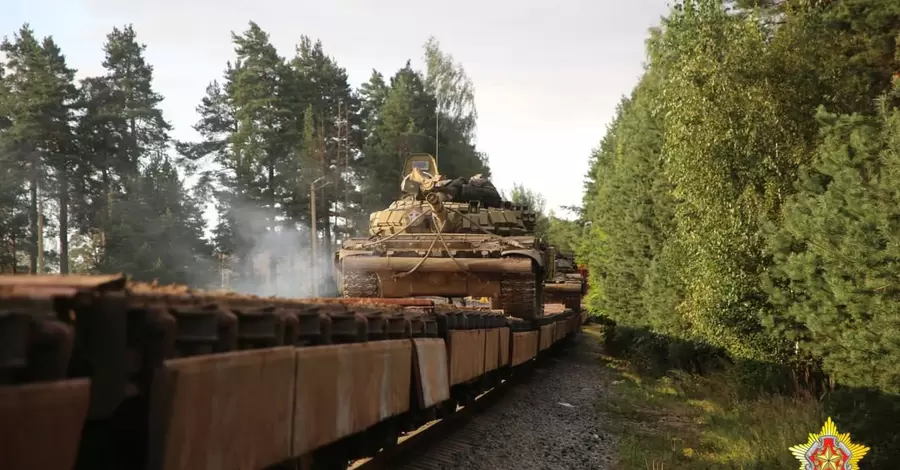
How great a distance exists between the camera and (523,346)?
40.9 feet

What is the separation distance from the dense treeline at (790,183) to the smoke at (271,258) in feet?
101

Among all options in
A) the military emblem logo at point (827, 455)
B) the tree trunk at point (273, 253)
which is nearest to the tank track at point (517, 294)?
the military emblem logo at point (827, 455)

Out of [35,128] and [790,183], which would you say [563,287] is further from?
[35,128]

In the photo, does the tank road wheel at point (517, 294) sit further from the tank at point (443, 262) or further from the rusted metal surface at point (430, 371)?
the rusted metal surface at point (430, 371)

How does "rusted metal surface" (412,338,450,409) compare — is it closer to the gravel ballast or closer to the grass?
the gravel ballast

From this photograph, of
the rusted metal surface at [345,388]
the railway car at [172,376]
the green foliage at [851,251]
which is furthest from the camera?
the green foliage at [851,251]

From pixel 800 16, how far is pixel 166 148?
118ft

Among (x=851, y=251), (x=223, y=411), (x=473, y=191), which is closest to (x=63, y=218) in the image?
(x=473, y=191)

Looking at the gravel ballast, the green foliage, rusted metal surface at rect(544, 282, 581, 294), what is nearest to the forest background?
the green foliage

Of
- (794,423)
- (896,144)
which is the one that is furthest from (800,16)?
(794,423)

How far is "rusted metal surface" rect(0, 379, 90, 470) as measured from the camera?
1.93 m

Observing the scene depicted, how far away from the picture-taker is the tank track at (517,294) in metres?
13.4

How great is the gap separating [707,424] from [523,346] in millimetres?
2796

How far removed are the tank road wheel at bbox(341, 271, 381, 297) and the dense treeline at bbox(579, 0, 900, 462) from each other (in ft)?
18.0
